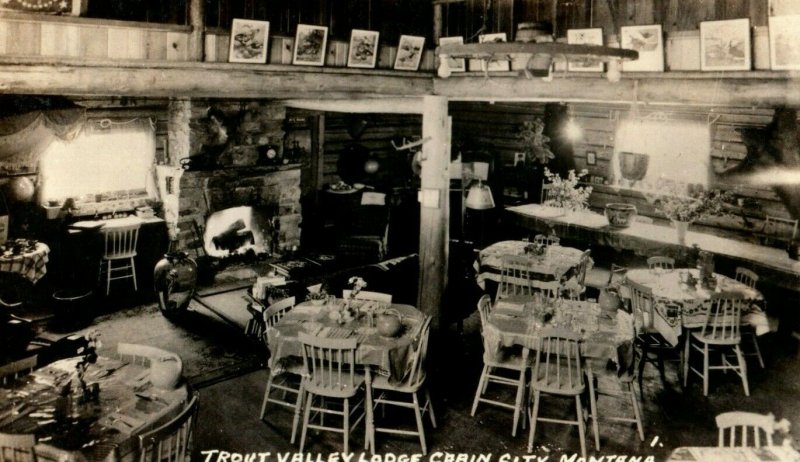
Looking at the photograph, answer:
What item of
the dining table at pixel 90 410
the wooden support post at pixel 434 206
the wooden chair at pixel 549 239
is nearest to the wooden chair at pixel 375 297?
the wooden support post at pixel 434 206

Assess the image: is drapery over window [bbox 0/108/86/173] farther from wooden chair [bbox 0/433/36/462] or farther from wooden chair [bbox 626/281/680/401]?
wooden chair [bbox 626/281/680/401]

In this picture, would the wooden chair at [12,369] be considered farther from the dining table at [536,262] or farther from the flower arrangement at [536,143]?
the flower arrangement at [536,143]

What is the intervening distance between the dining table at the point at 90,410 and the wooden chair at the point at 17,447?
6cm

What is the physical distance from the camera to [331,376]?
5.18 meters

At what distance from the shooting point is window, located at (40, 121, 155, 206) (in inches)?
356

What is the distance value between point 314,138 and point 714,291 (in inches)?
322

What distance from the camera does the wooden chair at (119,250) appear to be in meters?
8.90

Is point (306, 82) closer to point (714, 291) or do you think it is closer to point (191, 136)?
point (191, 136)

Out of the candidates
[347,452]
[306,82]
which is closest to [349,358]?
[347,452]

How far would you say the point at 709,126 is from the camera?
9.66 m

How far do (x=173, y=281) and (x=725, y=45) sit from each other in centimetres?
705

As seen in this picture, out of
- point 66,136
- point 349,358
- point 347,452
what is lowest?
point 347,452

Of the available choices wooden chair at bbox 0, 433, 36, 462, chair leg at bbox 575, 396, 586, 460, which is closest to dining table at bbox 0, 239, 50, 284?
wooden chair at bbox 0, 433, 36, 462

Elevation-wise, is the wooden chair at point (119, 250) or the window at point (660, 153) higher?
the window at point (660, 153)
